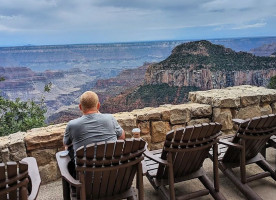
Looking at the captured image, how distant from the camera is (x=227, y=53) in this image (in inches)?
947

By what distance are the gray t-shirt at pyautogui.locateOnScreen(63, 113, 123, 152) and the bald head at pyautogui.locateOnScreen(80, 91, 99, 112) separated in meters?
0.07

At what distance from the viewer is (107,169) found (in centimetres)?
217

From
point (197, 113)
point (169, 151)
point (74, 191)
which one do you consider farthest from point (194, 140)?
point (197, 113)

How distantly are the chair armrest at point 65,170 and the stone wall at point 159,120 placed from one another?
2.78ft

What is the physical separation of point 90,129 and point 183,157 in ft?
2.81

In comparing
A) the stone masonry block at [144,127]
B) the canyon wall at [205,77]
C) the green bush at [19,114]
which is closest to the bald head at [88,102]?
the stone masonry block at [144,127]

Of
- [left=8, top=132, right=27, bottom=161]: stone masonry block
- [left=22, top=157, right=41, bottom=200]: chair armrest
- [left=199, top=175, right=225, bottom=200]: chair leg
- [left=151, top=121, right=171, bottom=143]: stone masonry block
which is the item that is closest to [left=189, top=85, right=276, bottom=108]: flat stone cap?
[left=151, top=121, right=171, bottom=143]: stone masonry block

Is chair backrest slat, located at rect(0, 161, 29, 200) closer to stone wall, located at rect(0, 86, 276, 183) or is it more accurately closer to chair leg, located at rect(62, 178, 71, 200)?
chair leg, located at rect(62, 178, 71, 200)

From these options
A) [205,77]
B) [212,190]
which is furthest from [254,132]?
[205,77]

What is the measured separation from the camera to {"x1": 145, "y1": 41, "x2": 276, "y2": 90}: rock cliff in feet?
70.9

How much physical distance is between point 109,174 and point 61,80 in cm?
3201

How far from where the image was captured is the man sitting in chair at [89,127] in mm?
2504

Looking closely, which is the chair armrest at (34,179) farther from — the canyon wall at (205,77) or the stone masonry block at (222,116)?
the canyon wall at (205,77)

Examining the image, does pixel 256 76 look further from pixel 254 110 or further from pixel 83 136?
pixel 83 136
